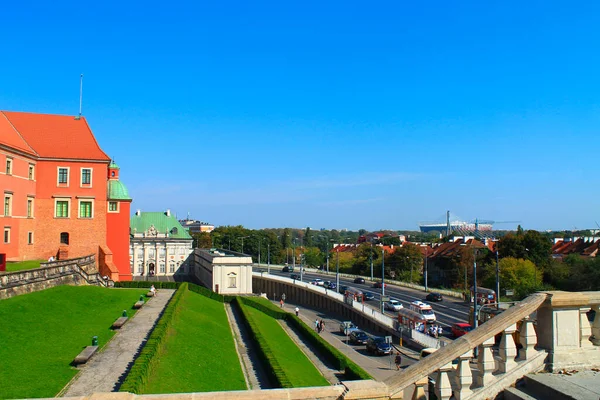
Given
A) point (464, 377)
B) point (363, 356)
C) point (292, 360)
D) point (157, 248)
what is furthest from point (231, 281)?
point (464, 377)

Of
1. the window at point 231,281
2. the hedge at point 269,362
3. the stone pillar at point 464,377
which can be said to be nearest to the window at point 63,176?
the hedge at point 269,362

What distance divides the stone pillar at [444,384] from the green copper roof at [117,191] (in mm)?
51432

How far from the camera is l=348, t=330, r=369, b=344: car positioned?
40.0 meters

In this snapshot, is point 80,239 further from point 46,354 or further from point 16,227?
point 46,354

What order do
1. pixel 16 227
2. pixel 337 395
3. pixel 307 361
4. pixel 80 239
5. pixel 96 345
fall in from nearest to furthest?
pixel 337 395
pixel 96 345
pixel 307 361
pixel 16 227
pixel 80 239

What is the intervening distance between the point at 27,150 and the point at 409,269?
67.4 m

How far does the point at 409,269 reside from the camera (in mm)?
92938

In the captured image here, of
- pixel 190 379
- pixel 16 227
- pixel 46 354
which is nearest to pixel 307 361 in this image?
pixel 190 379

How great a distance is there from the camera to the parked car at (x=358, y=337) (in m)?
40.0

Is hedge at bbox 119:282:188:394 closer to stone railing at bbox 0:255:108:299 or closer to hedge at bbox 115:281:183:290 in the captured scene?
stone railing at bbox 0:255:108:299

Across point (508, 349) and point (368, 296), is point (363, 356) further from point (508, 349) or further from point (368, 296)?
point (508, 349)

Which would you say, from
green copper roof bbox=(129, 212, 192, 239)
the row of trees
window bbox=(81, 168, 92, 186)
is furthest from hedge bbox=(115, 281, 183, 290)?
green copper roof bbox=(129, 212, 192, 239)

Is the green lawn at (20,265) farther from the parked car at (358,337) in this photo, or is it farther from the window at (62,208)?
the parked car at (358,337)

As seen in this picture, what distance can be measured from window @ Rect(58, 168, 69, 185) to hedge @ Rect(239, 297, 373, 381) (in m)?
19.2
